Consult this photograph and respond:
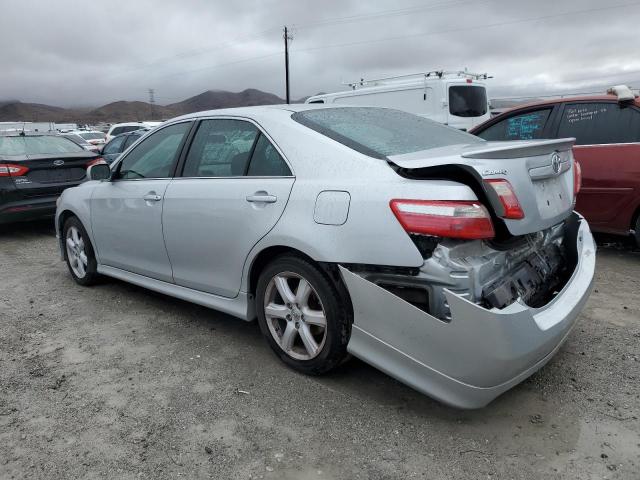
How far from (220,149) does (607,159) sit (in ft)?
12.4

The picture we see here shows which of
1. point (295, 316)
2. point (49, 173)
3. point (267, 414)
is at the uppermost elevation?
point (49, 173)

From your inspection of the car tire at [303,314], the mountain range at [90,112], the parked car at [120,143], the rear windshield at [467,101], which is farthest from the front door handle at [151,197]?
the mountain range at [90,112]

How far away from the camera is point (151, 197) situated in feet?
12.6

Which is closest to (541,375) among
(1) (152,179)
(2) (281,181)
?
(2) (281,181)

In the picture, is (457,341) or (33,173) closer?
(457,341)

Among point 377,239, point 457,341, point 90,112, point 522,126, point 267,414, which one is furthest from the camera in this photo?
point 90,112

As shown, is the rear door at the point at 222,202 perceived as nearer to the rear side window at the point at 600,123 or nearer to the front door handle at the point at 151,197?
the front door handle at the point at 151,197

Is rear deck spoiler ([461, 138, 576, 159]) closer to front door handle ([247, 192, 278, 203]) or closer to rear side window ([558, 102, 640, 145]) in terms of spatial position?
front door handle ([247, 192, 278, 203])

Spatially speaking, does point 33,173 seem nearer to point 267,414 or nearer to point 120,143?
point 120,143

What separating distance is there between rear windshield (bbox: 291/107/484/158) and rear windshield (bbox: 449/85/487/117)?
9.35m

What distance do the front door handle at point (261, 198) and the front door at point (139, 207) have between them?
947 millimetres

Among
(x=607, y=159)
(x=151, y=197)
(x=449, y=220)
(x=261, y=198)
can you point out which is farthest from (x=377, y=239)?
(x=607, y=159)

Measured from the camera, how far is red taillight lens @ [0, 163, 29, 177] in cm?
698

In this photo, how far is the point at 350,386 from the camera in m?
2.97
